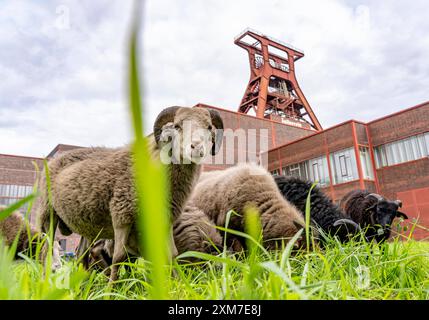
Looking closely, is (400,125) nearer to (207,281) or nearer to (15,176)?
(15,176)

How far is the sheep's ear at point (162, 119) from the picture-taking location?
269 cm

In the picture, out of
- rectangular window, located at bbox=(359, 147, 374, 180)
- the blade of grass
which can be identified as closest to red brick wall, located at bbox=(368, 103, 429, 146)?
rectangular window, located at bbox=(359, 147, 374, 180)

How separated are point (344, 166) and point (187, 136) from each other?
2008cm

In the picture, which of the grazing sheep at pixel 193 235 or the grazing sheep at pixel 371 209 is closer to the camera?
the grazing sheep at pixel 193 235

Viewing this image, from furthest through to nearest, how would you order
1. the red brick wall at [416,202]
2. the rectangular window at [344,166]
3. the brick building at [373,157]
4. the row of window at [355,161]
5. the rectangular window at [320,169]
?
the rectangular window at [320,169], the rectangular window at [344,166], the row of window at [355,161], the brick building at [373,157], the red brick wall at [416,202]

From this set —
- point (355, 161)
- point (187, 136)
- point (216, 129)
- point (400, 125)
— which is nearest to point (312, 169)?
point (355, 161)

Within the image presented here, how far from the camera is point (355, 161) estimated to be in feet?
64.9

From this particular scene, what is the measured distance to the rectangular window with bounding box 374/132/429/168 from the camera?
17548mm

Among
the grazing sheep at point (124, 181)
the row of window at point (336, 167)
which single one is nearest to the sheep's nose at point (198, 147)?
the grazing sheep at point (124, 181)

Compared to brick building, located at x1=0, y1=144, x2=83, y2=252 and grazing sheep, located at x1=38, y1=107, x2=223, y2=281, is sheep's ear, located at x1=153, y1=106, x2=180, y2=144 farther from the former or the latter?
brick building, located at x1=0, y1=144, x2=83, y2=252

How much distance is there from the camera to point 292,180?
17.3 ft

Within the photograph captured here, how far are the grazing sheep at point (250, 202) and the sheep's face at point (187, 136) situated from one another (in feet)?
4.51

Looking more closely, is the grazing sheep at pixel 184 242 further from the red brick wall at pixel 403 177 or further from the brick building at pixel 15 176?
the red brick wall at pixel 403 177
